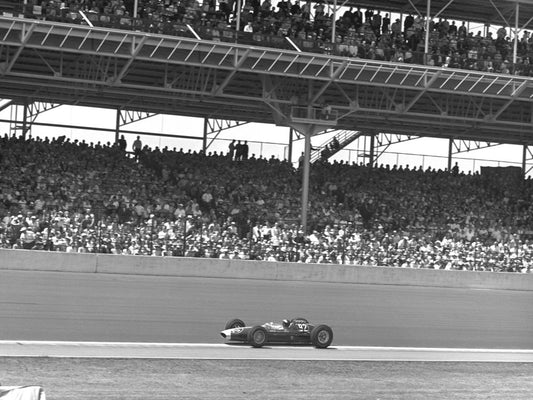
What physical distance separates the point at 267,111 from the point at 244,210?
26.5 ft

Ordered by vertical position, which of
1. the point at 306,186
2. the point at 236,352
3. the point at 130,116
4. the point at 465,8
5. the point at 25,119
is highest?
the point at 465,8

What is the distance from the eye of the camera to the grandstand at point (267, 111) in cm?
2848

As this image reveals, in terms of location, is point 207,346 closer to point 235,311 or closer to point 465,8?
point 235,311

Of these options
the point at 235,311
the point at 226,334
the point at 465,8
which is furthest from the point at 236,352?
the point at 465,8

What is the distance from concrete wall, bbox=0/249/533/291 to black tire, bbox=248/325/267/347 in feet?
40.1

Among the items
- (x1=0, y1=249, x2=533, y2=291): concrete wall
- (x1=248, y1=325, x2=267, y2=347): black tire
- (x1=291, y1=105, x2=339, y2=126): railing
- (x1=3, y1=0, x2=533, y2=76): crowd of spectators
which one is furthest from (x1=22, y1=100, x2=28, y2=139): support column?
(x1=248, y1=325, x2=267, y2=347): black tire

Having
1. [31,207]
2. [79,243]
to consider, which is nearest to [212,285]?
[79,243]

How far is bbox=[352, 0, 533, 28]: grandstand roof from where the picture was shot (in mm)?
37156

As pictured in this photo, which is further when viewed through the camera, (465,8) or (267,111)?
(267,111)

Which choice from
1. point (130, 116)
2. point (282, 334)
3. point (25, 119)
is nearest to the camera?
point (282, 334)

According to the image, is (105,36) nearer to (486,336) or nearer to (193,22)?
(193,22)

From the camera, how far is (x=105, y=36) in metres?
28.4

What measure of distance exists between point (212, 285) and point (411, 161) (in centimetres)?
2093

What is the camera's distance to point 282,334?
14.5m
